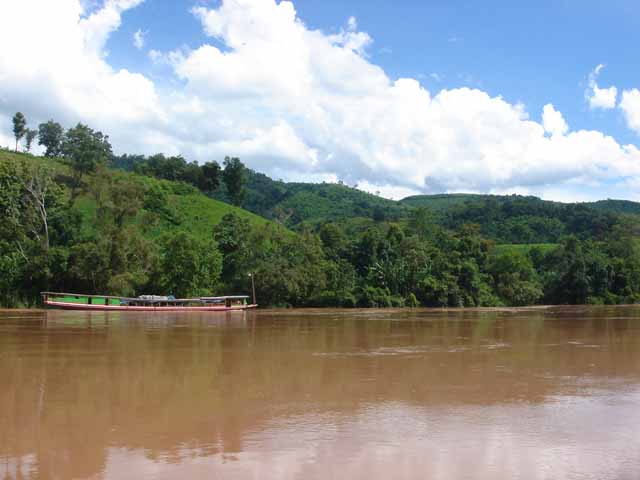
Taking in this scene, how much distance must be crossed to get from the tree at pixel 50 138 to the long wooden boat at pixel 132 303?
163ft

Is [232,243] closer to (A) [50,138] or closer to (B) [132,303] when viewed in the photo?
(B) [132,303]

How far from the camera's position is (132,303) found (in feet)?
161

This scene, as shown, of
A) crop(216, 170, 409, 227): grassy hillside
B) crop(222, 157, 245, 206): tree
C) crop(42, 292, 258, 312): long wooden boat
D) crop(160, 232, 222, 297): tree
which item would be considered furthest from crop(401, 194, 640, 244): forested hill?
crop(42, 292, 258, 312): long wooden boat

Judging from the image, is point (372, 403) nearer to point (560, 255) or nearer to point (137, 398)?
point (137, 398)

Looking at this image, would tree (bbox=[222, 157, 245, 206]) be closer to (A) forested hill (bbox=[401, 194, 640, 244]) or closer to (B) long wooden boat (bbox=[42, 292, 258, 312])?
(A) forested hill (bbox=[401, 194, 640, 244])

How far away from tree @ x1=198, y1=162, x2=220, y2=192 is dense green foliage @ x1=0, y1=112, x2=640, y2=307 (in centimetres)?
16

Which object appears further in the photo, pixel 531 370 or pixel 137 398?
pixel 531 370

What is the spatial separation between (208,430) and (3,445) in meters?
3.17

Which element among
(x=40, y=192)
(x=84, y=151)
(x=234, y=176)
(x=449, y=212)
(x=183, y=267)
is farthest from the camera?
(x=449, y=212)

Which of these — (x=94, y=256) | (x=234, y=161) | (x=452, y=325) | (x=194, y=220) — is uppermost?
(x=234, y=161)

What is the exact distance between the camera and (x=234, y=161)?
91312 millimetres

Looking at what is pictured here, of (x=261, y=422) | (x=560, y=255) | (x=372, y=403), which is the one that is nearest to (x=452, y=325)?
(x=372, y=403)

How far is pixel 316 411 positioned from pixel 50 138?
92.1 metres

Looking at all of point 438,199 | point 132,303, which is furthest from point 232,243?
point 438,199
